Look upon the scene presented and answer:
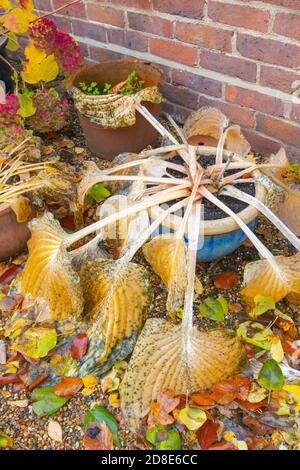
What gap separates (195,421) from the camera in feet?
3.64

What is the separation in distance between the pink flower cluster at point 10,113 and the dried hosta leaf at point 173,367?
1.05 metres

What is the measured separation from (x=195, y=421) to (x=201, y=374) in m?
0.12

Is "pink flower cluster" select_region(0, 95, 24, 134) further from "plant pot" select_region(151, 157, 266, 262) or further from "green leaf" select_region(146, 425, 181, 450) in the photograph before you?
"green leaf" select_region(146, 425, 181, 450)

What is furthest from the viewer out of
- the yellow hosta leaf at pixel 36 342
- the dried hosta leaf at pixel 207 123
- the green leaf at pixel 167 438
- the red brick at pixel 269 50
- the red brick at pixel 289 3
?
the dried hosta leaf at pixel 207 123

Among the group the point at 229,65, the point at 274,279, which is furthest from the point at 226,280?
the point at 229,65

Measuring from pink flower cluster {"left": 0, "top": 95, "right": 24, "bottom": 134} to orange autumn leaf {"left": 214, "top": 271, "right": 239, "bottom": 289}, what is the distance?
98cm

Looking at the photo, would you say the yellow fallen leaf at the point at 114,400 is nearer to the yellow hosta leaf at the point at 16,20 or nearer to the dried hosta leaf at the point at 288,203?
the dried hosta leaf at the point at 288,203

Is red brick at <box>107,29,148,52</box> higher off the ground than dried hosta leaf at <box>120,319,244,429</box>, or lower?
higher

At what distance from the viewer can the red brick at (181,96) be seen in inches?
77.0

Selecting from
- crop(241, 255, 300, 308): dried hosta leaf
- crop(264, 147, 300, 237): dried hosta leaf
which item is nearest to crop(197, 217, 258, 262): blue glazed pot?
crop(241, 255, 300, 308): dried hosta leaf

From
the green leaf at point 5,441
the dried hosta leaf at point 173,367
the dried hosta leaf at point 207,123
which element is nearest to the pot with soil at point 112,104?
the dried hosta leaf at point 207,123

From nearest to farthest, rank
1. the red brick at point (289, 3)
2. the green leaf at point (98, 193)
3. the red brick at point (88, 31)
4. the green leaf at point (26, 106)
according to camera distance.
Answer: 1. the red brick at point (289, 3)
2. the green leaf at point (98, 193)
3. the green leaf at point (26, 106)
4. the red brick at point (88, 31)

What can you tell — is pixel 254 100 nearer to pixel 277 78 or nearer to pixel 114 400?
pixel 277 78

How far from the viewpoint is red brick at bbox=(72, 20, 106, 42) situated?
2.08m
